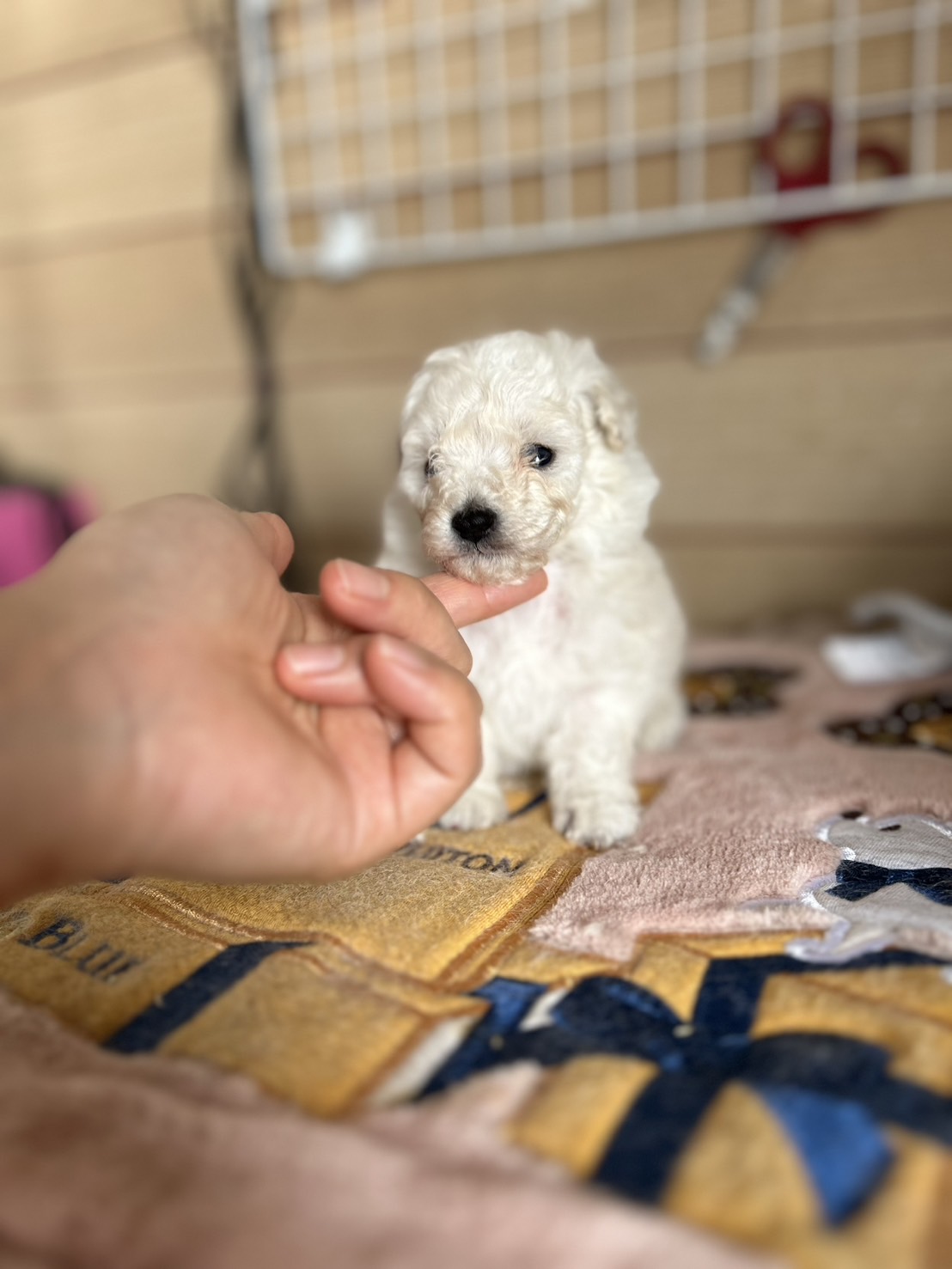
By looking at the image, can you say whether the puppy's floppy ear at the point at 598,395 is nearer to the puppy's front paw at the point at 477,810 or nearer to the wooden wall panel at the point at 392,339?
the puppy's front paw at the point at 477,810

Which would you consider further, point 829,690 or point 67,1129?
point 829,690

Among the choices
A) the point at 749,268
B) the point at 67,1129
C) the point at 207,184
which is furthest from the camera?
the point at 207,184

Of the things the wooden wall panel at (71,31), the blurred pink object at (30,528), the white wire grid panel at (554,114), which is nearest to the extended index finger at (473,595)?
the white wire grid panel at (554,114)

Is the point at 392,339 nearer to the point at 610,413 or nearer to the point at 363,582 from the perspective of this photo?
the point at 610,413

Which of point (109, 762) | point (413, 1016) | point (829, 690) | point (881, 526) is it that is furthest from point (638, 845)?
point (881, 526)

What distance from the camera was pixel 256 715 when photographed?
0.82 metres

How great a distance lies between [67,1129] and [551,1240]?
345 mm

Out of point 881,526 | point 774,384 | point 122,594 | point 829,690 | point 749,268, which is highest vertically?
point 749,268

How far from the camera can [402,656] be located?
2.85ft

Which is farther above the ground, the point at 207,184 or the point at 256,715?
the point at 207,184

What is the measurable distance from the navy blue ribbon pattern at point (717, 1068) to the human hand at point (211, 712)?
212 millimetres

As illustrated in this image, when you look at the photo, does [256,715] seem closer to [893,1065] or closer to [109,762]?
[109,762]

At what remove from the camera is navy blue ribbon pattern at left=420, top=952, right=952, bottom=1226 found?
0.61 metres

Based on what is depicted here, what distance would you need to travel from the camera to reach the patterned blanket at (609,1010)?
1.90 ft
